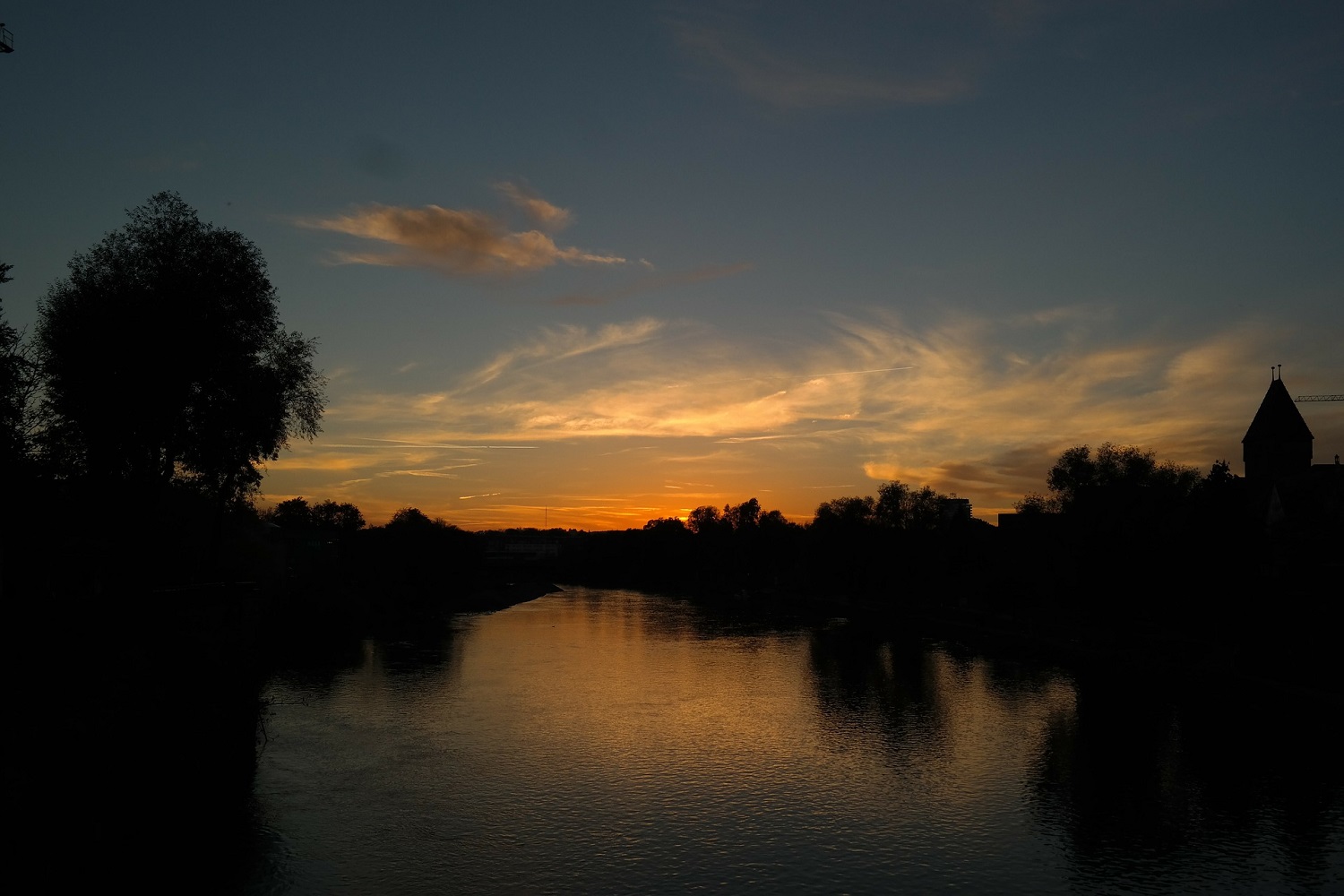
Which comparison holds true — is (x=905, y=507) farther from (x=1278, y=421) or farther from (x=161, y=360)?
(x=161, y=360)

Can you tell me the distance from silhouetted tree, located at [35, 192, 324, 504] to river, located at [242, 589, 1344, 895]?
49.1ft

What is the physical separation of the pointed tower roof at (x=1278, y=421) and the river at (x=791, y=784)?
53.7m

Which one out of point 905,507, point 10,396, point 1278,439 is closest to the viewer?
point 10,396

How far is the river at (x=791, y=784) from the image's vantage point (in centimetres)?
2912

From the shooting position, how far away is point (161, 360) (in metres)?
43.1

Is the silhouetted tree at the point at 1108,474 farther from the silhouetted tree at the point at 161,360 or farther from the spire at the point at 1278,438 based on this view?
the silhouetted tree at the point at 161,360

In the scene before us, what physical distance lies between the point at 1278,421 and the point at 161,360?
109820 mm

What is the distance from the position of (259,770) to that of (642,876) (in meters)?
18.9

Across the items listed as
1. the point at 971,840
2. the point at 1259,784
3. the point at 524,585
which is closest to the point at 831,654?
the point at 1259,784

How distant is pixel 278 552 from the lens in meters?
112

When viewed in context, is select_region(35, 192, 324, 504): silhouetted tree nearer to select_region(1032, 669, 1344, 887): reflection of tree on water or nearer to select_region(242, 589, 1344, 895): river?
select_region(242, 589, 1344, 895): river

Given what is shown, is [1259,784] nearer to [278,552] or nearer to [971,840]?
[971,840]

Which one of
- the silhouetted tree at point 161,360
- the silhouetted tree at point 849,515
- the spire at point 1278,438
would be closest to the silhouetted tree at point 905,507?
the silhouetted tree at point 849,515

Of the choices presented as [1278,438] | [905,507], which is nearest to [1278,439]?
[1278,438]
